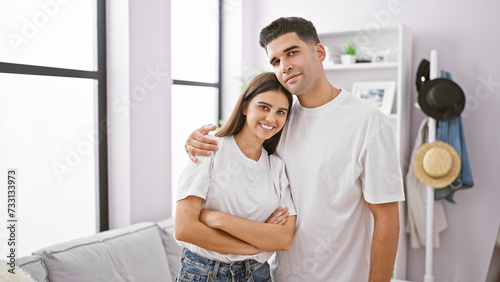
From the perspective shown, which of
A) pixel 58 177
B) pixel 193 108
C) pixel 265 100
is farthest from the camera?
pixel 193 108

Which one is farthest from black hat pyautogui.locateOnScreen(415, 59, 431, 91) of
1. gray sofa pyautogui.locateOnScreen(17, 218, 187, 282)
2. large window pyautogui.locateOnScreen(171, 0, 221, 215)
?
gray sofa pyautogui.locateOnScreen(17, 218, 187, 282)

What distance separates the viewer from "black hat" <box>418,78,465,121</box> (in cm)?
310

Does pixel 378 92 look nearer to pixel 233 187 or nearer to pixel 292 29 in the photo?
pixel 292 29

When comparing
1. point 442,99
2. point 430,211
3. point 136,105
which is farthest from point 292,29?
Result: point 430,211

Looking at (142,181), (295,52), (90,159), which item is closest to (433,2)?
(295,52)

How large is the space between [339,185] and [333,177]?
0.04m

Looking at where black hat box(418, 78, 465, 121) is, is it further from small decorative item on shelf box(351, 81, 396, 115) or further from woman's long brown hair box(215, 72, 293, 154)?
woman's long brown hair box(215, 72, 293, 154)

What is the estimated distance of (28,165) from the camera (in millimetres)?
2400

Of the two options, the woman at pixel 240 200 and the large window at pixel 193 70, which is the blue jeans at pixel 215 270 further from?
the large window at pixel 193 70

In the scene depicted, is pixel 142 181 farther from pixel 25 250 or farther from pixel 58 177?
pixel 25 250

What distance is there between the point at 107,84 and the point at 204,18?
143 centimetres

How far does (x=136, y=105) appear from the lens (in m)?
2.79

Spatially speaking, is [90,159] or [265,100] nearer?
[265,100]

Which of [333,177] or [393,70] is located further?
[393,70]
